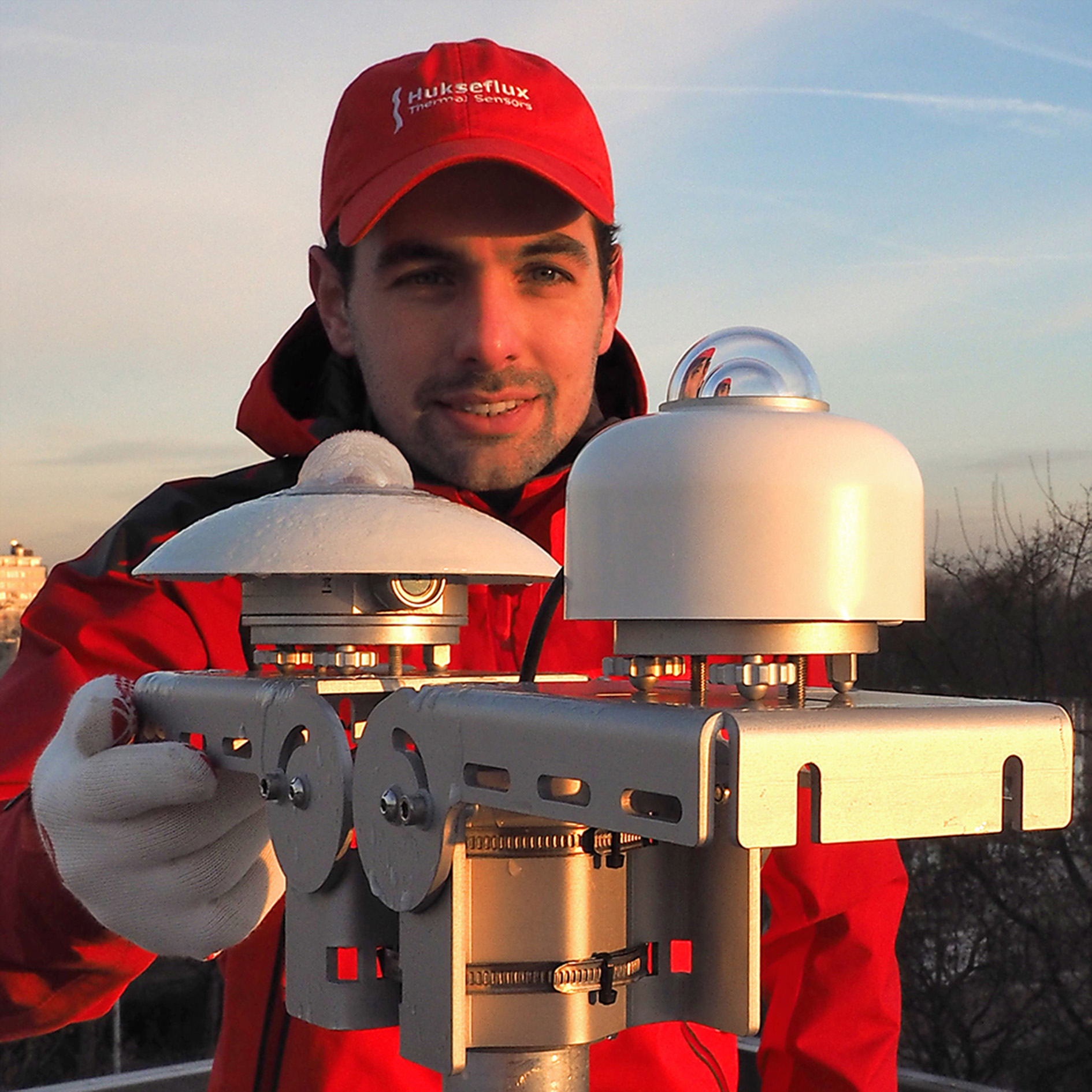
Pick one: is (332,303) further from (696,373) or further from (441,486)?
(696,373)

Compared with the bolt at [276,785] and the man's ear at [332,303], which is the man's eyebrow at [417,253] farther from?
the bolt at [276,785]

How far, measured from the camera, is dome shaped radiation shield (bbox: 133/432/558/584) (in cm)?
131

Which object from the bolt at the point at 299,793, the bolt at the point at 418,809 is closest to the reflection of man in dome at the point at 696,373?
the bolt at the point at 418,809

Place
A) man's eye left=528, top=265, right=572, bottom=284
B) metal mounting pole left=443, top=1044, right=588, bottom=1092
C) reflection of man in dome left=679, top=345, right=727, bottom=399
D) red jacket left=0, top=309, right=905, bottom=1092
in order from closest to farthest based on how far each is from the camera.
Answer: reflection of man in dome left=679, top=345, right=727, bottom=399 < metal mounting pole left=443, top=1044, right=588, bottom=1092 < red jacket left=0, top=309, right=905, bottom=1092 < man's eye left=528, top=265, right=572, bottom=284

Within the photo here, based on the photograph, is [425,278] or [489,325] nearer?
[489,325]

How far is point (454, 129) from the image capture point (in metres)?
2.38

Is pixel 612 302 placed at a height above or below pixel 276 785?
above

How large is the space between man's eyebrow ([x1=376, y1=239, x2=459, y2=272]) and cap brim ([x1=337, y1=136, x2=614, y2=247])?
60 mm

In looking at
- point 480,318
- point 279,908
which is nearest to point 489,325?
point 480,318

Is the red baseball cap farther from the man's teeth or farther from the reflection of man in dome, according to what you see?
the reflection of man in dome

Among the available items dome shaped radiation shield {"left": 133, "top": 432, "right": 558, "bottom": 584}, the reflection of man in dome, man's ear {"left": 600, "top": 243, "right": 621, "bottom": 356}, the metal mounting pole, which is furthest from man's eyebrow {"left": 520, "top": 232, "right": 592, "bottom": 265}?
the metal mounting pole

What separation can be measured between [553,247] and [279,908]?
1.20 metres

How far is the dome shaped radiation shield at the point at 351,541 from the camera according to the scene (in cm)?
131

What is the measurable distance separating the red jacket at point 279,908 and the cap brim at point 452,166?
0.43 metres
